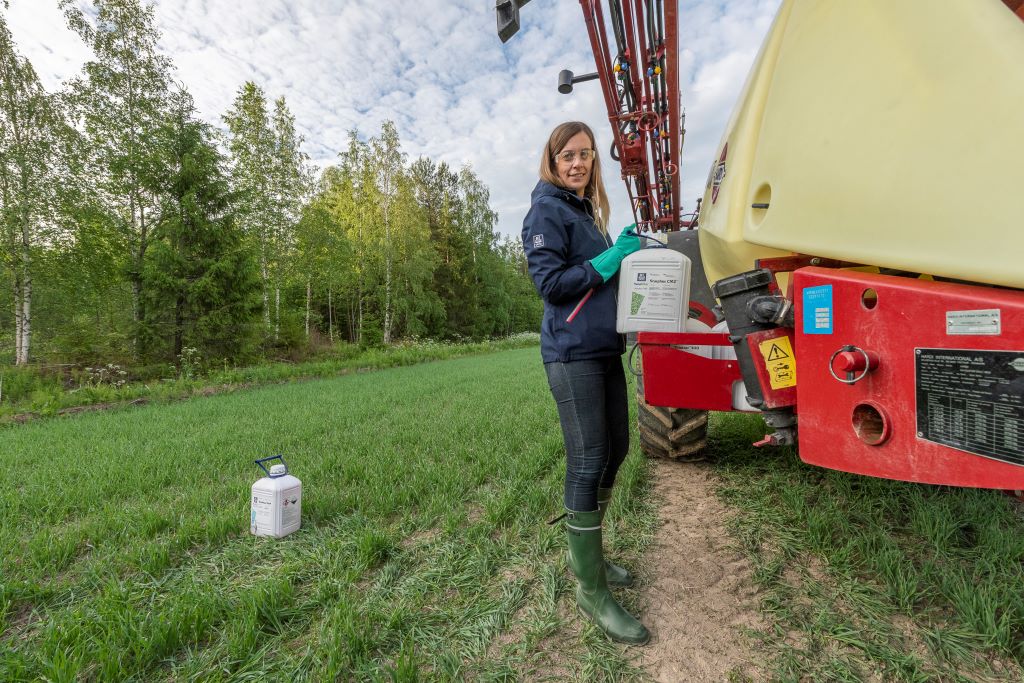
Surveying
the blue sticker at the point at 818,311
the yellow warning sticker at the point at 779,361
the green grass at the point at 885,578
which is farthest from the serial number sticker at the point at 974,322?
the green grass at the point at 885,578

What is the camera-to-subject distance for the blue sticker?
1.19 m

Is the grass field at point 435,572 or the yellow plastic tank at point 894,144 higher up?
the yellow plastic tank at point 894,144

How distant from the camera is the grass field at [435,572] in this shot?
1508 millimetres

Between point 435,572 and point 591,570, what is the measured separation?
2.38 feet

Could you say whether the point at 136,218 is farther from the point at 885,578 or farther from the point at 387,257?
the point at 885,578

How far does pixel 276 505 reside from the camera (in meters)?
2.40

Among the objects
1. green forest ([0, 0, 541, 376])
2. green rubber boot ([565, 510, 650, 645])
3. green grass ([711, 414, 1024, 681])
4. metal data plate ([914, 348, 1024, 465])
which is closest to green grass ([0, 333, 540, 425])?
green forest ([0, 0, 541, 376])

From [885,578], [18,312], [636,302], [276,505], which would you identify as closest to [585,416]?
[636,302]

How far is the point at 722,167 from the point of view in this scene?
74.3 inches

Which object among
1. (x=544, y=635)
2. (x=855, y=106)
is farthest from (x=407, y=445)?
(x=855, y=106)

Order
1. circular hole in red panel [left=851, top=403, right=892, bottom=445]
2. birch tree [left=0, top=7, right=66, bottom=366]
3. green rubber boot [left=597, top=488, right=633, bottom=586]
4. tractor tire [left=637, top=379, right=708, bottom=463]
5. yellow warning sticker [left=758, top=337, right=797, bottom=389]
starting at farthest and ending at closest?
birch tree [left=0, top=7, right=66, bottom=366] < tractor tire [left=637, top=379, right=708, bottom=463] < green rubber boot [left=597, top=488, right=633, bottom=586] < yellow warning sticker [left=758, top=337, right=797, bottom=389] < circular hole in red panel [left=851, top=403, right=892, bottom=445]

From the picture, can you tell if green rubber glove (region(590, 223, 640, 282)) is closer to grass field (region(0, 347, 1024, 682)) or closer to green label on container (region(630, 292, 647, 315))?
green label on container (region(630, 292, 647, 315))

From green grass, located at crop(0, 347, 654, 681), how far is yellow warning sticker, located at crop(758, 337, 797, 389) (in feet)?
3.47

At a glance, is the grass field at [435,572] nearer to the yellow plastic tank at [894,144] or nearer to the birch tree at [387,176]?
the yellow plastic tank at [894,144]
